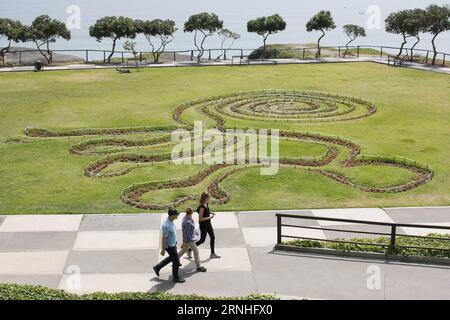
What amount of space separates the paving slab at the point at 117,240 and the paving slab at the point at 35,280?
2159 millimetres

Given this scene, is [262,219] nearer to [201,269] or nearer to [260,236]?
[260,236]

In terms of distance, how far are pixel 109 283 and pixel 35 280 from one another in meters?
2.24

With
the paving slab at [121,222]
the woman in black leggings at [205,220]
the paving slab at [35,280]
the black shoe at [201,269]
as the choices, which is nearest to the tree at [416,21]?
the paving slab at [121,222]

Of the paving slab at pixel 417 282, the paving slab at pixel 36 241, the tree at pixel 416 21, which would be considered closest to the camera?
the paving slab at pixel 417 282

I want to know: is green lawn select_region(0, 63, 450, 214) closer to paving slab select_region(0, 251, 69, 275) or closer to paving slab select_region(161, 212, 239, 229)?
paving slab select_region(161, 212, 239, 229)

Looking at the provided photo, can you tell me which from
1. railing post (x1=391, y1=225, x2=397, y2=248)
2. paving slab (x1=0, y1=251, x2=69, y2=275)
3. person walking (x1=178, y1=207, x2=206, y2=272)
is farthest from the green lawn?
person walking (x1=178, y1=207, x2=206, y2=272)

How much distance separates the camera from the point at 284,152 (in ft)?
97.8

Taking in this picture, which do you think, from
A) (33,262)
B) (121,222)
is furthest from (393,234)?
(33,262)

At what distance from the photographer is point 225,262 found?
1866 centimetres

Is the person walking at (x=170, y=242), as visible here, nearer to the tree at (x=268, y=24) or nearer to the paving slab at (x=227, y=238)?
the paving slab at (x=227, y=238)

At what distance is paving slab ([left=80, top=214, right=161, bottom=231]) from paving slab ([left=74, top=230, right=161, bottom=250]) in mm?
373

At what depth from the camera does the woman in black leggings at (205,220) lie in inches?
733

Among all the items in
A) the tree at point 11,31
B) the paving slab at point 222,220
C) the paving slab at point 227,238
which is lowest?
the paving slab at point 227,238

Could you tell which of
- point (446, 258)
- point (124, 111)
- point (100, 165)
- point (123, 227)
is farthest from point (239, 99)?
point (446, 258)
